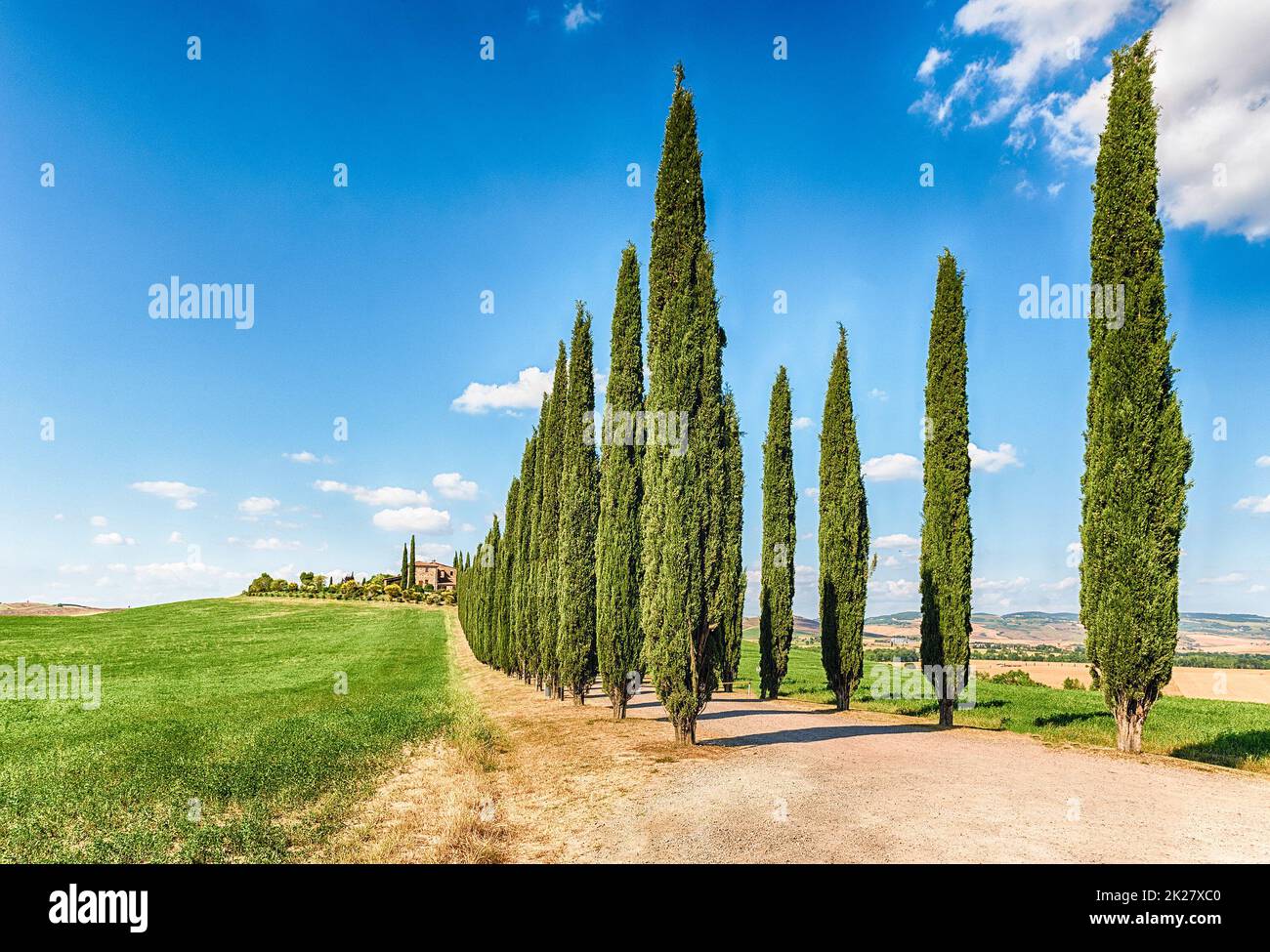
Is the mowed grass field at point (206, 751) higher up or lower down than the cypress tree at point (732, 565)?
lower down

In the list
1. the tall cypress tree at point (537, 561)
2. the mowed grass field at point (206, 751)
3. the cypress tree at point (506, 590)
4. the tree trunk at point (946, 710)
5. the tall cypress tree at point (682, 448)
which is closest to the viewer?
the mowed grass field at point (206, 751)

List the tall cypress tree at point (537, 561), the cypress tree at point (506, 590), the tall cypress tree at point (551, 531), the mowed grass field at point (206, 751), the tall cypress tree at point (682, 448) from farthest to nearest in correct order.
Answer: the cypress tree at point (506, 590), the tall cypress tree at point (537, 561), the tall cypress tree at point (551, 531), the tall cypress tree at point (682, 448), the mowed grass field at point (206, 751)

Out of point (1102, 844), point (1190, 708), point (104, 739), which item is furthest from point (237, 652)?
point (1190, 708)

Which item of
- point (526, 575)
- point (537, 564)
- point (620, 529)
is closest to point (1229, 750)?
point (620, 529)

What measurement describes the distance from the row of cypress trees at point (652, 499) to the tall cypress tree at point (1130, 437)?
7847mm

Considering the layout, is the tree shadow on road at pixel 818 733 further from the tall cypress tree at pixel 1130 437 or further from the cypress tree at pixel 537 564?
the cypress tree at pixel 537 564

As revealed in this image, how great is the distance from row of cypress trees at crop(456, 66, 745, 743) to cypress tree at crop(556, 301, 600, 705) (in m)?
0.05

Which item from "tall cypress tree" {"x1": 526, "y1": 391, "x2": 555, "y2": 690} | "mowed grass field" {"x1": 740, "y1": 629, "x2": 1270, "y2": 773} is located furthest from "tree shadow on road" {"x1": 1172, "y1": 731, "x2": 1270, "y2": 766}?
"tall cypress tree" {"x1": 526, "y1": 391, "x2": 555, "y2": 690}

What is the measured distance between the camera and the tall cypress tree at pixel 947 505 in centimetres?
1658

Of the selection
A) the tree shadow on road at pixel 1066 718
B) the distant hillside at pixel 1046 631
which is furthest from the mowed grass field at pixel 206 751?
the distant hillside at pixel 1046 631
